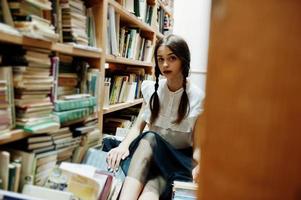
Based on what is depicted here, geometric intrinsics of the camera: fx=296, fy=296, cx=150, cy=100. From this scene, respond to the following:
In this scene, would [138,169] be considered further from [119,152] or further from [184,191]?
[184,191]

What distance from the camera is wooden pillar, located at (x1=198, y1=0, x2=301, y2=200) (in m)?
0.52

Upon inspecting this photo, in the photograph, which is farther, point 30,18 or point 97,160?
point 97,160

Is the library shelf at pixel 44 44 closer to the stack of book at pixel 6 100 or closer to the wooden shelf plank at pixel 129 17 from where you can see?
the stack of book at pixel 6 100

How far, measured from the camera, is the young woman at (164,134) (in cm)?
145

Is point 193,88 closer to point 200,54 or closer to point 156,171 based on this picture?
point 156,171

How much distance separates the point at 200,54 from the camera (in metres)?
3.03

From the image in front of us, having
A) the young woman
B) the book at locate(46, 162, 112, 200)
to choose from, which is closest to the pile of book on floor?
the young woman

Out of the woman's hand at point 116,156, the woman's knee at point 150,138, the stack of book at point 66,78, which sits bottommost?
the woman's hand at point 116,156

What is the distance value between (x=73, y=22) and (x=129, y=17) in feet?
2.79

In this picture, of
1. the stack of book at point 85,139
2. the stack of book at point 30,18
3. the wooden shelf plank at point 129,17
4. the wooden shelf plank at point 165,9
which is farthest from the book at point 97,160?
the wooden shelf plank at point 165,9

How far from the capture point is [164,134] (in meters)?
1.73

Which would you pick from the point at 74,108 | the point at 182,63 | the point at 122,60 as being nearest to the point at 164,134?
the point at 182,63

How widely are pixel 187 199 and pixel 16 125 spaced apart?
750 mm

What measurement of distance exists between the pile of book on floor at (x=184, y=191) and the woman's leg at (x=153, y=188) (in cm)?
13
